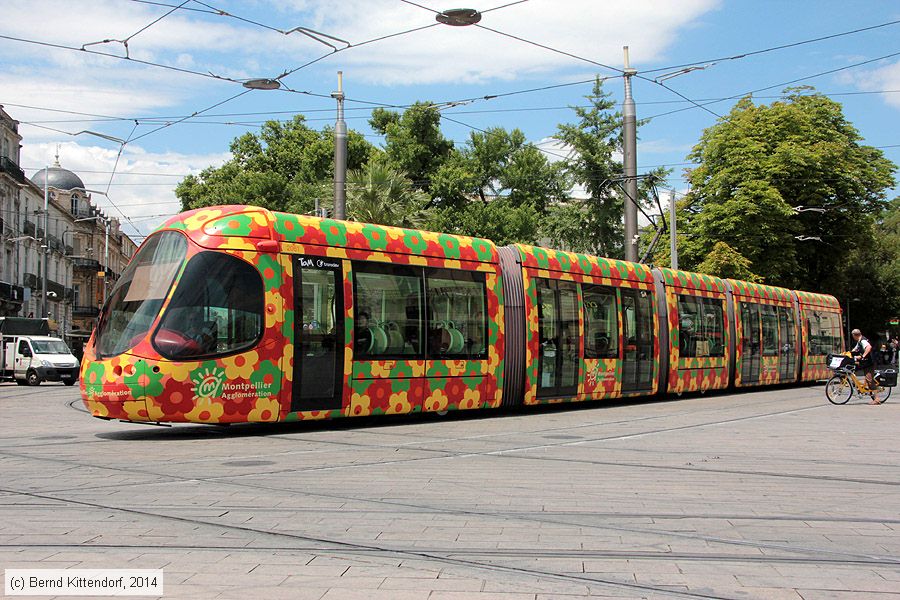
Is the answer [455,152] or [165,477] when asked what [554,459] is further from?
[455,152]

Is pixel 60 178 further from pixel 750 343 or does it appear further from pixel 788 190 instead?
pixel 750 343

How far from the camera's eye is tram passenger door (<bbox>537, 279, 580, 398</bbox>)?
17500 millimetres

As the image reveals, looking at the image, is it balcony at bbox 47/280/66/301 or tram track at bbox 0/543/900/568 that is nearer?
tram track at bbox 0/543/900/568

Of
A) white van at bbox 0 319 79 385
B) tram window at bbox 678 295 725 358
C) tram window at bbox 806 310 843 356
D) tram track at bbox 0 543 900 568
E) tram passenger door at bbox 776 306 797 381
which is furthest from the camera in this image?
white van at bbox 0 319 79 385

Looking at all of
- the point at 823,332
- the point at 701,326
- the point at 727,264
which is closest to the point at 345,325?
the point at 701,326

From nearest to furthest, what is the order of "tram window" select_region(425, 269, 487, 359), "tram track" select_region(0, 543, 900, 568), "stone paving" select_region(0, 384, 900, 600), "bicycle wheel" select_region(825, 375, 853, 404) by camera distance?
"stone paving" select_region(0, 384, 900, 600) → "tram track" select_region(0, 543, 900, 568) → "tram window" select_region(425, 269, 487, 359) → "bicycle wheel" select_region(825, 375, 853, 404)

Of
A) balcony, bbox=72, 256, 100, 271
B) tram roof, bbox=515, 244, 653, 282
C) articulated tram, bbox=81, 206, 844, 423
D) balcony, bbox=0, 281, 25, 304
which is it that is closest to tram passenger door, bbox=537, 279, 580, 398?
articulated tram, bbox=81, 206, 844, 423

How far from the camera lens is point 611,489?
8.31 m

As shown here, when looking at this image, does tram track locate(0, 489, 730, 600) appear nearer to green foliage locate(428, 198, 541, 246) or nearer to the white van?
the white van

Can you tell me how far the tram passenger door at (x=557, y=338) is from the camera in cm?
1750

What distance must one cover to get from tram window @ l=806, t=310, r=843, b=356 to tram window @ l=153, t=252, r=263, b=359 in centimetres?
2252

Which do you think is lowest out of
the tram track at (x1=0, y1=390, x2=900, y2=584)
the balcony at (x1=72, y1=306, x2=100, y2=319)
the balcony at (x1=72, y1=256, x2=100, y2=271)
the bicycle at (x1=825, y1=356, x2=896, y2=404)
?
the tram track at (x1=0, y1=390, x2=900, y2=584)

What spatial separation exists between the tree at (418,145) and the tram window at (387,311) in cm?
3861

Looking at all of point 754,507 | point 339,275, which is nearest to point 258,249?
point 339,275
